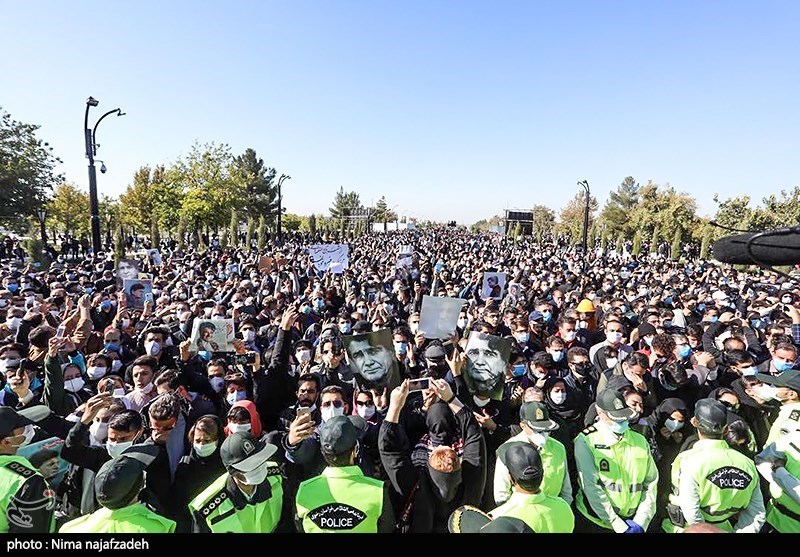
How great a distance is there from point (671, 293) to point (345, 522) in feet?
44.5

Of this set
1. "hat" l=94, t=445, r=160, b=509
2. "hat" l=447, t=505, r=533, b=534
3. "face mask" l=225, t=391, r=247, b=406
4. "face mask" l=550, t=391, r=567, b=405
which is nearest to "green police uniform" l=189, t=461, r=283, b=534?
"hat" l=94, t=445, r=160, b=509

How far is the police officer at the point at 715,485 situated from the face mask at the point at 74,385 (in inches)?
218

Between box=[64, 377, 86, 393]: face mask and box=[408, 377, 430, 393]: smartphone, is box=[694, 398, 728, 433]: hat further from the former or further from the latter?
box=[64, 377, 86, 393]: face mask

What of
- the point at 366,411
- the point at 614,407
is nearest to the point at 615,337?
the point at 614,407

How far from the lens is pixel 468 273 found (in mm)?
16281

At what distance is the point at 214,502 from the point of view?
2.41 meters

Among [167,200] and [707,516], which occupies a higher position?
[167,200]

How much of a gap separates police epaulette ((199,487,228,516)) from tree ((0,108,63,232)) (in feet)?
123

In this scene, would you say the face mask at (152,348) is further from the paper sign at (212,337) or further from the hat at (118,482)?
the hat at (118,482)

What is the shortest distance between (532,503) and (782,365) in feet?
15.0

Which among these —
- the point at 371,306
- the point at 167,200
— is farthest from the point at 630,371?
the point at 167,200

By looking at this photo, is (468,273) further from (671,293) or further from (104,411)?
(104,411)

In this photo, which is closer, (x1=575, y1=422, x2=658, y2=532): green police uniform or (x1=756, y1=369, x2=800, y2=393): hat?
(x1=575, y1=422, x2=658, y2=532): green police uniform

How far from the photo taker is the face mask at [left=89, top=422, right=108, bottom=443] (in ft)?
10.8
